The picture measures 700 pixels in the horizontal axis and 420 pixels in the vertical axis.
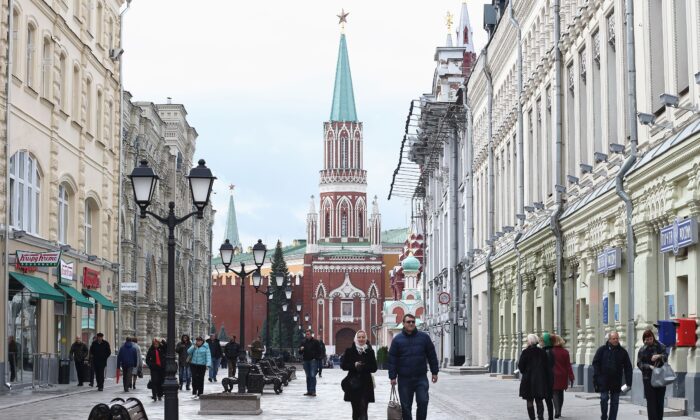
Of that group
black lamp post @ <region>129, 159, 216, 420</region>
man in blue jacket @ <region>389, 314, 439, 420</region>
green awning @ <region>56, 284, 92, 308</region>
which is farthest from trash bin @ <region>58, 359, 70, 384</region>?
man in blue jacket @ <region>389, 314, 439, 420</region>

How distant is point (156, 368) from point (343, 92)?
14260 centimetres

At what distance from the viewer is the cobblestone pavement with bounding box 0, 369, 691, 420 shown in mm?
22797

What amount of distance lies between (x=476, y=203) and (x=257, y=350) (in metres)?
22.1

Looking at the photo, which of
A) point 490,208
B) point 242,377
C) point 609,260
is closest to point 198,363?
point 242,377

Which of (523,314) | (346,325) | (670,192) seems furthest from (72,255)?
(346,325)

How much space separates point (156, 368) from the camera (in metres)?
30.1

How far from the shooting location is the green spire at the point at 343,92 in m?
171

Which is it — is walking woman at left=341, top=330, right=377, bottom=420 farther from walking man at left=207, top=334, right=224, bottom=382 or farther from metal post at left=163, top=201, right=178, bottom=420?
walking man at left=207, top=334, right=224, bottom=382

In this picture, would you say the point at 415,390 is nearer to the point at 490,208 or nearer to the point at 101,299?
the point at 101,299

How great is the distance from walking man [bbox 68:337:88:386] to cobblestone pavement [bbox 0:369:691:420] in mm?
1036

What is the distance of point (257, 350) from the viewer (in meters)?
35.8

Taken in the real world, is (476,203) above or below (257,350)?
above

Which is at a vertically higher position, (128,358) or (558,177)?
(558,177)

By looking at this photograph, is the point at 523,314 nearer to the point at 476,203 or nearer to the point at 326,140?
the point at 476,203
